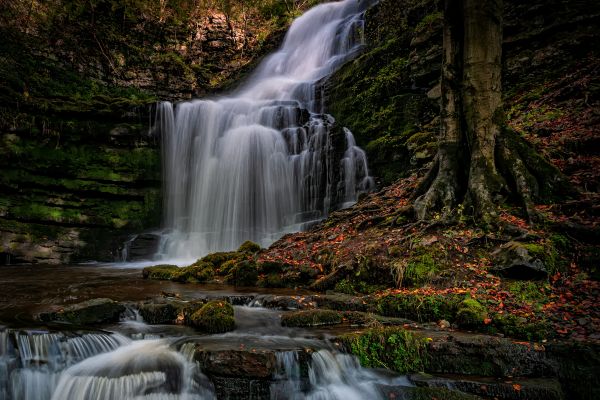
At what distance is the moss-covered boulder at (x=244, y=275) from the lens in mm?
8141

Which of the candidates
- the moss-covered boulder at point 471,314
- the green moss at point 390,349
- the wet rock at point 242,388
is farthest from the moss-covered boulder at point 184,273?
the moss-covered boulder at point 471,314

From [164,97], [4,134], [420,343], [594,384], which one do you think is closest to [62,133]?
[4,134]

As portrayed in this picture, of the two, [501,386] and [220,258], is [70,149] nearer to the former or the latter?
[220,258]

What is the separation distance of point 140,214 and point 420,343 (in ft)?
44.5

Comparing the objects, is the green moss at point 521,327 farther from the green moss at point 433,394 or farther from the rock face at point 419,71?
the rock face at point 419,71

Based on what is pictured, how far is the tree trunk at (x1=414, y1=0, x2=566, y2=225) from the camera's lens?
21.7 feet

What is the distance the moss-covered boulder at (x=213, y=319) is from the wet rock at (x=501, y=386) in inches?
102

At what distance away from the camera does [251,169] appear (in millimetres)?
15164

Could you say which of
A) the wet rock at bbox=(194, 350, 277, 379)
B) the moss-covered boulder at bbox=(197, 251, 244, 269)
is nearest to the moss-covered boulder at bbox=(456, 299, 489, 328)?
the wet rock at bbox=(194, 350, 277, 379)

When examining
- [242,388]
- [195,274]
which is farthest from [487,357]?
[195,274]

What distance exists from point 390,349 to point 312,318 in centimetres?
138

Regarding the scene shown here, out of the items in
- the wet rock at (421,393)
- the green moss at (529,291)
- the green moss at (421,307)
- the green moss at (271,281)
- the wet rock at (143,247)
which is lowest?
the wet rock at (421,393)

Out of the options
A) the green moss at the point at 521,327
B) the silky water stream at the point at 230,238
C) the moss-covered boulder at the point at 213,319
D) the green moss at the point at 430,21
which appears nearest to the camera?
the silky water stream at the point at 230,238

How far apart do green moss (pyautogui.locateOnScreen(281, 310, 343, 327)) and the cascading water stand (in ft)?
25.0
